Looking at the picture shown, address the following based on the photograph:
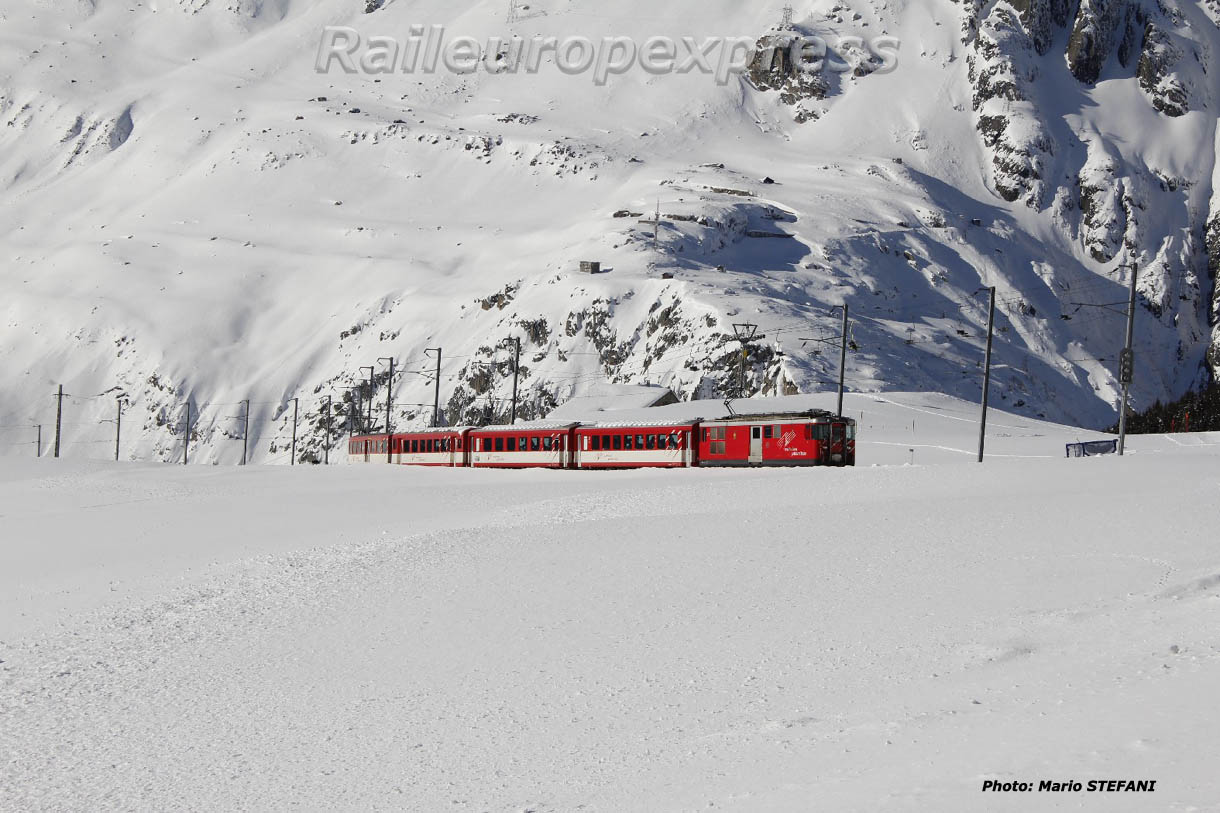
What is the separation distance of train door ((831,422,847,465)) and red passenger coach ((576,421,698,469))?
21.0ft

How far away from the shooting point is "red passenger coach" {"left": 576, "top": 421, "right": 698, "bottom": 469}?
165 ft

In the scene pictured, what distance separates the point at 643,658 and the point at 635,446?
38342mm

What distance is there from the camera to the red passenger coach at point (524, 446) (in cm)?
5606

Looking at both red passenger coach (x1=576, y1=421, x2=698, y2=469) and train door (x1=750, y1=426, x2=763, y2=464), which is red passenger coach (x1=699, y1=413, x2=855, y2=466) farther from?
red passenger coach (x1=576, y1=421, x2=698, y2=469)

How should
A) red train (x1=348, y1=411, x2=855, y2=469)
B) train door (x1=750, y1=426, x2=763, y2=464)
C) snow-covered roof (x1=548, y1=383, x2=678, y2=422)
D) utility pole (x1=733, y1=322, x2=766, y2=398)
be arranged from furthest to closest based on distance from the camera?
1. utility pole (x1=733, y1=322, x2=766, y2=398)
2. snow-covered roof (x1=548, y1=383, x2=678, y2=422)
3. train door (x1=750, y1=426, x2=763, y2=464)
4. red train (x1=348, y1=411, x2=855, y2=469)

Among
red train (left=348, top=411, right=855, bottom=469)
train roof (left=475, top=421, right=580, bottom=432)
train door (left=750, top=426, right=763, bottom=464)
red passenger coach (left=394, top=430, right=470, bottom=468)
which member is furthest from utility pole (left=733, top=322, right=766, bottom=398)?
train door (left=750, top=426, right=763, bottom=464)

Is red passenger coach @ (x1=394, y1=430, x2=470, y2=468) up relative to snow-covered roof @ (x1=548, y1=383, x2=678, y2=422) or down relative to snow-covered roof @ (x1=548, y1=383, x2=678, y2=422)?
down

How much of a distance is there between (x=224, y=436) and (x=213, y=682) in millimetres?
165545

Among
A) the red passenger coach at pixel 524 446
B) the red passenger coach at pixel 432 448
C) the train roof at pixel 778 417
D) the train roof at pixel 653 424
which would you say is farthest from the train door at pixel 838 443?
the red passenger coach at pixel 432 448

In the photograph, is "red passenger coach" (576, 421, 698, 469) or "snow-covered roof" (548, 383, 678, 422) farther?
"snow-covered roof" (548, 383, 678, 422)

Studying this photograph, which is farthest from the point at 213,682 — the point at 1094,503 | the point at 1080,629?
the point at 1094,503

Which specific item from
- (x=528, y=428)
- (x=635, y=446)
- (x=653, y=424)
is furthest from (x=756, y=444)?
(x=528, y=428)

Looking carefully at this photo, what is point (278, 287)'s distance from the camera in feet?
635

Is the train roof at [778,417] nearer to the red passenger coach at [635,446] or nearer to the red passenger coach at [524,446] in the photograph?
the red passenger coach at [635,446]
